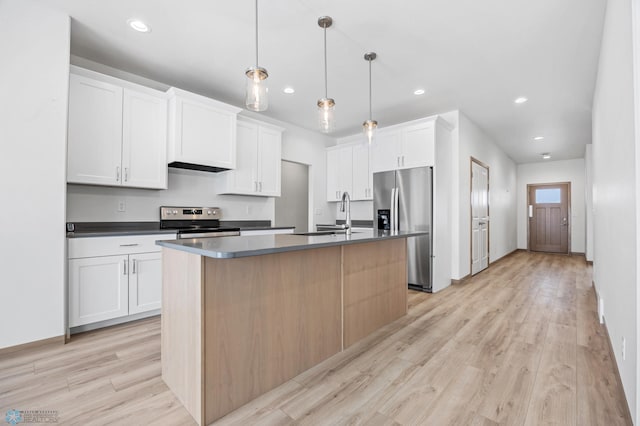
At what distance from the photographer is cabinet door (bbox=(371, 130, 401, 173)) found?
4.59 metres

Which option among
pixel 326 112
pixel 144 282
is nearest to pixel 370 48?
pixel 326 112

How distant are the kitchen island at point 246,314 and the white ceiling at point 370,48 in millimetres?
1878

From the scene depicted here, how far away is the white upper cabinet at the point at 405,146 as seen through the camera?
13.8ft

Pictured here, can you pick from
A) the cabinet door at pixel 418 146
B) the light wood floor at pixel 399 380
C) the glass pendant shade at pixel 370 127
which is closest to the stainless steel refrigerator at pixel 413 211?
the cabinet door at pixel 418 146

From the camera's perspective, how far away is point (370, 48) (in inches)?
115

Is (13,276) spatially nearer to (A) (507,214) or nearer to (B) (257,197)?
(B) (257,197)

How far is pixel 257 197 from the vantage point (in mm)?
4691

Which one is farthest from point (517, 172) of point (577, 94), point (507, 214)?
point (577, 94)

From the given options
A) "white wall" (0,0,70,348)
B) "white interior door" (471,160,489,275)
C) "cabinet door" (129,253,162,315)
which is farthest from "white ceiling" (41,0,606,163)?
"cabinet door" (129,253,162,315)

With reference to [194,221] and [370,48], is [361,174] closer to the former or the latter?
[370,48]

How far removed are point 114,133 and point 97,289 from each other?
4.95 feet

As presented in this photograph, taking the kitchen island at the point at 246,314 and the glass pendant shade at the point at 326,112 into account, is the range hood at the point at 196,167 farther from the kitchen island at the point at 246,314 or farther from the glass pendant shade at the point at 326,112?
the kitchen island at the point at 246,314

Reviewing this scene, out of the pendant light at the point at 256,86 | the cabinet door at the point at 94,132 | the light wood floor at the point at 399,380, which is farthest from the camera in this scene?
the cabinet door at the point at 94,132

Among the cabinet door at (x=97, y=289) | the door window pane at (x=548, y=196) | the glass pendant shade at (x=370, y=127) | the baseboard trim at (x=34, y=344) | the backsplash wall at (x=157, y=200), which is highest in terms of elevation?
the glass pendant shade at (x=370, y=127)
